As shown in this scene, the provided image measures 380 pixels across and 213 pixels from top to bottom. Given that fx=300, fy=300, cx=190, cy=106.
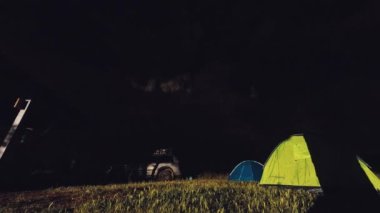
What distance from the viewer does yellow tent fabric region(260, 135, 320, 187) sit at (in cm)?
819

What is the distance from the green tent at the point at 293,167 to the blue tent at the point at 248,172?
96.3 inches

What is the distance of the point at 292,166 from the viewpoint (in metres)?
8.51

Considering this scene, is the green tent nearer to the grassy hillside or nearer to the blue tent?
the grassy hillside

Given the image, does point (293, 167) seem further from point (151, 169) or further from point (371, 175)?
point (151, 169)

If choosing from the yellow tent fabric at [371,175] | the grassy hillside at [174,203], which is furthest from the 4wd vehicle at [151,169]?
the yellow tent fabric at [371,175]

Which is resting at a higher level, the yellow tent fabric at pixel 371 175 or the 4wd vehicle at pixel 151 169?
the 4wd vehicle at pixel 151 169

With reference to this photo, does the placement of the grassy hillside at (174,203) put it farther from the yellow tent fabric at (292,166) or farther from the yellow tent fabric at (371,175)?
the yellow tent fabric at (371,175)

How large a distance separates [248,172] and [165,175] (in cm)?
422

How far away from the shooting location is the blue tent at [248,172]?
11.6 meters

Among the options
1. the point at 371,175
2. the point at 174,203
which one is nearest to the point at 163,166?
the point at 174,203

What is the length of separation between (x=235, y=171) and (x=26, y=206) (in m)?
8.15

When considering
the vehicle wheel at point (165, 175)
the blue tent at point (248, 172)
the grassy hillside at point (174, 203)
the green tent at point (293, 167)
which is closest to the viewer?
the grassy hillside at point (174, 203)

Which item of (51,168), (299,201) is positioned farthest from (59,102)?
(299,201)

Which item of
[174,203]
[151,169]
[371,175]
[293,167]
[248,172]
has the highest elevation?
[151,169]
